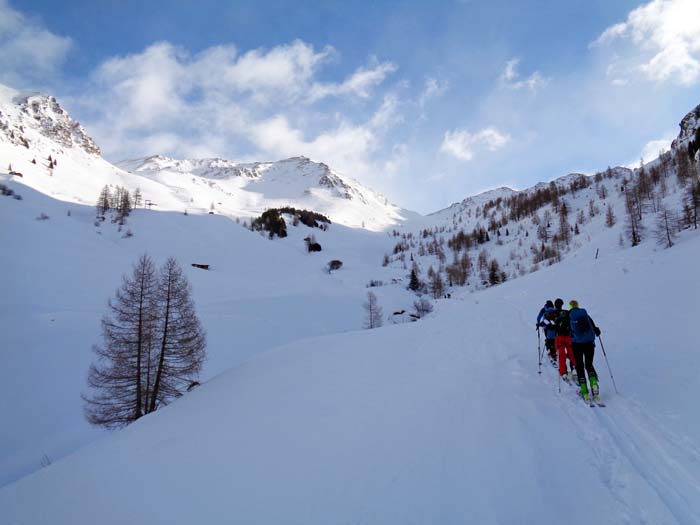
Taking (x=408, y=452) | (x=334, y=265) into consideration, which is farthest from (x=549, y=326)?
(x=334, y=265)

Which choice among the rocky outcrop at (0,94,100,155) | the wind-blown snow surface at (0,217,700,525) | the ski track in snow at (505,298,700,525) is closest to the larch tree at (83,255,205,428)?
the wind-blown snow surface at (0,217,700,525)

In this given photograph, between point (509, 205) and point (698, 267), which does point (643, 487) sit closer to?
point (698, 267)

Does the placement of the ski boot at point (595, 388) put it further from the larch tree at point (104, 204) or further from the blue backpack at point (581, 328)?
the larch tree at point (104, 204)

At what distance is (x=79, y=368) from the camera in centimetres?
2239

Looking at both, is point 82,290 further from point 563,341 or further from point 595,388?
point 595,388

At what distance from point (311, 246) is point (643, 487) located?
11014 cm

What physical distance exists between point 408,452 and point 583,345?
5.47m

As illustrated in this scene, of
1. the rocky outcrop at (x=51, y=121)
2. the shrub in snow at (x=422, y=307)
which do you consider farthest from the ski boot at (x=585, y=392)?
the rocky outcrop at (x=51, y=121)

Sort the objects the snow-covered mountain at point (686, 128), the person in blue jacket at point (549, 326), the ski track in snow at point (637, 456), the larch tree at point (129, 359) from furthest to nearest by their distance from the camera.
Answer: the snow-covered mountain at point (686, 128), the larch tree at point (129, 359), the person in blue jacket at point (549, 326), the ski track in snow at point (637, 456)

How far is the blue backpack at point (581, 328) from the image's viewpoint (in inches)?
319

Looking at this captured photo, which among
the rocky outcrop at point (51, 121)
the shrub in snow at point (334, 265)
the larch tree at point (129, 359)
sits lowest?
the larch tree at point (129, 359)

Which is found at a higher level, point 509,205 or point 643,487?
point 509,205

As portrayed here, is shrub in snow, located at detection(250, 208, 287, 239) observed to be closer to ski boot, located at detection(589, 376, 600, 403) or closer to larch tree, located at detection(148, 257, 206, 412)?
larch tree, located at detection(148, 257, 206, 412)

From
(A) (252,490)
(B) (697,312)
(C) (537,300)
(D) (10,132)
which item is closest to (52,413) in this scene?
(A) (252,490)
